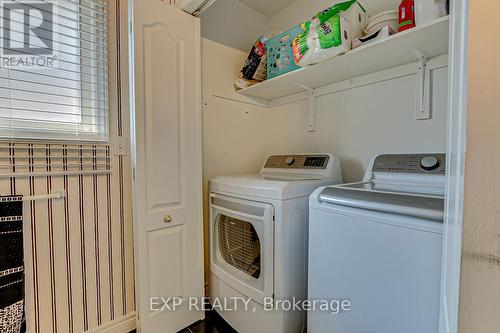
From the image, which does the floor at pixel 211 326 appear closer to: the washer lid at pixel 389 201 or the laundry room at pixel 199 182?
the laundry room at pixel 199 182

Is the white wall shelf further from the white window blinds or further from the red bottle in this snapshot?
the white window blinds

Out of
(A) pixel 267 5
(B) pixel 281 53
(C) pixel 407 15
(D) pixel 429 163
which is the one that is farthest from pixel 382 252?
(A) pixel 267 5

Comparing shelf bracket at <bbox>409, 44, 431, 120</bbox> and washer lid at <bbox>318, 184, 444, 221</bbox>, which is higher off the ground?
shelf bracket at <bbox>409, 44, 431, 120</bbox>

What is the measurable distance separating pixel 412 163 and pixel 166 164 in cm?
133

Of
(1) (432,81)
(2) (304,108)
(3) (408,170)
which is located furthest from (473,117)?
(2) (304,108)

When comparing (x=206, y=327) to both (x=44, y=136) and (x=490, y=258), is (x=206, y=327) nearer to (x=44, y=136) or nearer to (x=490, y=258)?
(x=44, y=136)

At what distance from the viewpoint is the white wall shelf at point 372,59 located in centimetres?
102

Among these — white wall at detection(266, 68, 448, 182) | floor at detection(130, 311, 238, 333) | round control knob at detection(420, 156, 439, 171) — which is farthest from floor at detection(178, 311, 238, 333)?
round control knob at detection(420, 156, 439, 171)

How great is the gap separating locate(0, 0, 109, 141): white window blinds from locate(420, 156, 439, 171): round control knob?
5.65 ft

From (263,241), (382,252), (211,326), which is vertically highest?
(382,252)

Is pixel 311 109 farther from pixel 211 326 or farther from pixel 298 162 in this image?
pixel 211 326

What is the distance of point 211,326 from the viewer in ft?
5.04

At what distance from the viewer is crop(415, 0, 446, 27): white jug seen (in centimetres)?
95

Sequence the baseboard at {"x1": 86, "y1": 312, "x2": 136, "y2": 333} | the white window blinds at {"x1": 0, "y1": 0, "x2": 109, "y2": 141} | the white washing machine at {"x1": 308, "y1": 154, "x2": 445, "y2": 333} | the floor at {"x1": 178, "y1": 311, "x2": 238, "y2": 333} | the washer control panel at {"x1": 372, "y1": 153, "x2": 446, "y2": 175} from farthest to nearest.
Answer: the floor at {"x1": 178, "y1": 311, "x2": 238, "y2": 333} → the baseboard at {"x1": 86, "y1": 312, "x2": 136, "y2": 333} → the white window blinds at {"x1": 0, "y1": 0, "x2": 109, "y2": 141} → the washer control panel at {"x1": 372, "y1": 153, "x2": 446, "y2": 175} → the white washing machine at {"x1": 308, "y1": 154, "x2": 445, "y2": 333}
